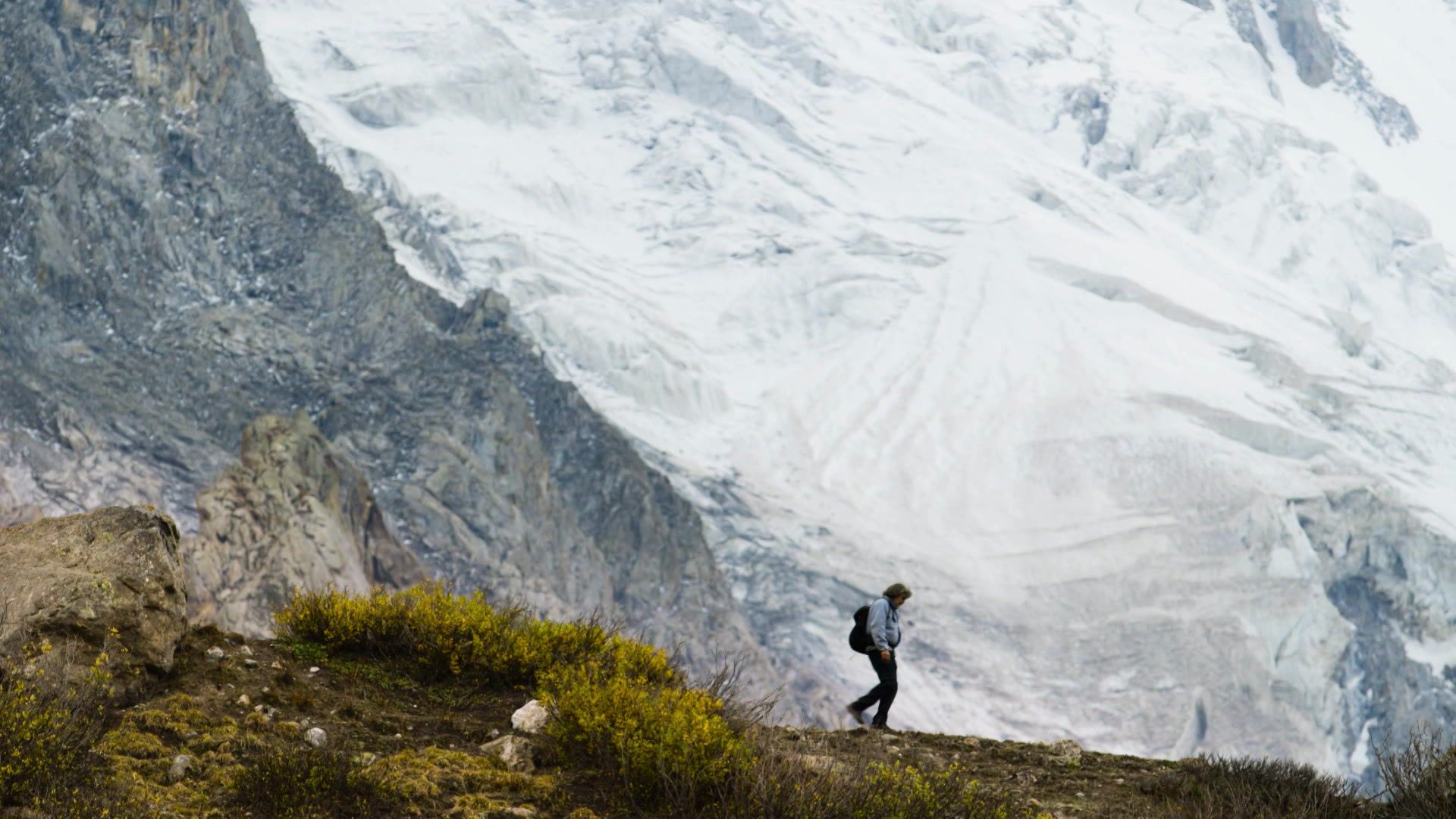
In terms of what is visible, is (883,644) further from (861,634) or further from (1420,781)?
(1420,781)

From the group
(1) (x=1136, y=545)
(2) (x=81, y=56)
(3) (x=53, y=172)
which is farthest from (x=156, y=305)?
(1) (x=1136, y=545)

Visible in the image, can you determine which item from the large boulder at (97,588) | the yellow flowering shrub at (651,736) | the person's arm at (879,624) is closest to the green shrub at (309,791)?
the yellow flowering shrub at (651,736)

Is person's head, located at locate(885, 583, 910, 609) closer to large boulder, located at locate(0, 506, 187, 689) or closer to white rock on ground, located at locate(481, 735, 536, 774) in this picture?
white rock on ground, located at locate(481, 735, 536, 774)

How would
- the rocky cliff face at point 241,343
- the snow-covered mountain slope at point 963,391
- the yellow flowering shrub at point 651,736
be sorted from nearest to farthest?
1. the yellow flowering shrub at point 651,736
2. the rocky cliff face at point 241,343
3. the snow-covered mountain slope at point 963,391

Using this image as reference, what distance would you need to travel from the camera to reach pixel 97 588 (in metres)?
7.75

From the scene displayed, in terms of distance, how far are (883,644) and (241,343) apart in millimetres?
117670

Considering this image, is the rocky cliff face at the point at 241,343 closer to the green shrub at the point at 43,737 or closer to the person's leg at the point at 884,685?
the person's leg at the point at 884,685

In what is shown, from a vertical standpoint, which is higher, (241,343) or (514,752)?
(514,752)

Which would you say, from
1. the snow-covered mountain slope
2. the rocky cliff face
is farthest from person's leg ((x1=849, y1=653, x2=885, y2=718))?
the snow-covered mountain slope

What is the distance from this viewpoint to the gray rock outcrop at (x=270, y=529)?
7494cm

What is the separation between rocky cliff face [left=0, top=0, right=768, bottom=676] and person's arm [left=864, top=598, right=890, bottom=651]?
3397 inches

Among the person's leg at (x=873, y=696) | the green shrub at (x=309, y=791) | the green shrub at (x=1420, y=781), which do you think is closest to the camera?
the green shrub at (x=309, y=791)

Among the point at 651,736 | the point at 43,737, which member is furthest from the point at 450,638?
the point at 43,737

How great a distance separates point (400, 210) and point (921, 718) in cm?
8208
